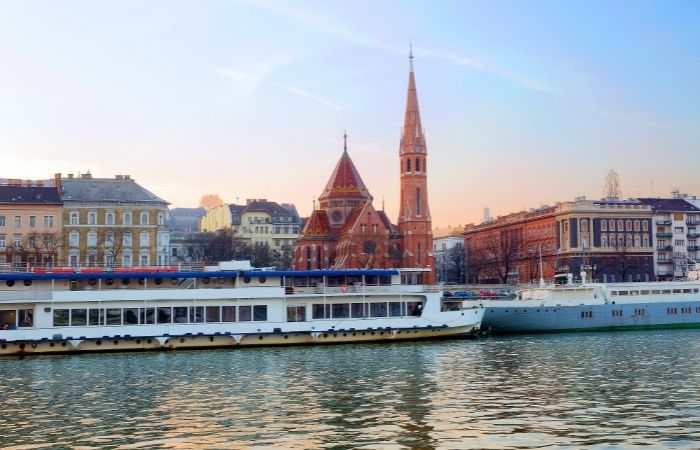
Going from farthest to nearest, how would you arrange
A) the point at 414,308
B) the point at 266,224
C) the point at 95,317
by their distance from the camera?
1. the point at 266,224
2. the point at 414,308
3. the point at 95,317

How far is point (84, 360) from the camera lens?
1754 inches

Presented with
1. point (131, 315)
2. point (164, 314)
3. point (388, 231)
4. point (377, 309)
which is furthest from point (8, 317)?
point (388, 231)

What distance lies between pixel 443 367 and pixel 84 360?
1970 cm

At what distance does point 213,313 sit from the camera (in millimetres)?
51688

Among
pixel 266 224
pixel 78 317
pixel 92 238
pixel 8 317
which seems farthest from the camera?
pixel 266 224

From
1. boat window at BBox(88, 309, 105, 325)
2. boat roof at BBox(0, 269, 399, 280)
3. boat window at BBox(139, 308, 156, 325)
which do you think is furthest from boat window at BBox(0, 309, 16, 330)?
boat window at BBox(139, 308, 156, 325)

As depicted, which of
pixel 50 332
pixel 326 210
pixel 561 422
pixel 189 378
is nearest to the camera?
pixel 561 422

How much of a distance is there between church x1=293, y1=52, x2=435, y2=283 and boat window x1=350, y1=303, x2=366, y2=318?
186ft

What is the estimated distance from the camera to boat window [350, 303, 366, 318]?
54000mm

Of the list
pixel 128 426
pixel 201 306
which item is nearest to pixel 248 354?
pixel 201 306

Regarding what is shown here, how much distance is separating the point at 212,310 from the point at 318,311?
6.85 metres

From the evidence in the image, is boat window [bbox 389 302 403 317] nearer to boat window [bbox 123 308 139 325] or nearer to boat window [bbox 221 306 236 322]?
boat window [bbox 221 306 236 322]

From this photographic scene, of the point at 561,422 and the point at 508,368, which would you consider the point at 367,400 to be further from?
the point at 508,368

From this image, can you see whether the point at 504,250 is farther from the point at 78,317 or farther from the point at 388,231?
the point at 78,317
